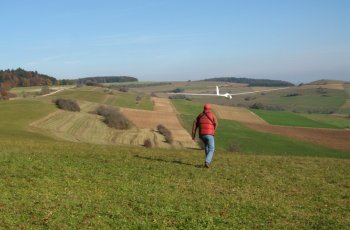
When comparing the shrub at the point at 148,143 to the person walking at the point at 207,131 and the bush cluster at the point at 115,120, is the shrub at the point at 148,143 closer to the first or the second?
the bush cluster at the point at 115,120

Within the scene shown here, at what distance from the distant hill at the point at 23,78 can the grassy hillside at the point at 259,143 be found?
91887 mm

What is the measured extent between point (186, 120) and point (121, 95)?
117 feet

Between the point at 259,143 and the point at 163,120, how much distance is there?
857 inches

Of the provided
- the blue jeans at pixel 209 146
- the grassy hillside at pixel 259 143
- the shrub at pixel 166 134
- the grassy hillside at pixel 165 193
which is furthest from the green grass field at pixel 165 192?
the shrub at pixel 166 134

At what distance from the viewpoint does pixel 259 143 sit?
6338 centimetres

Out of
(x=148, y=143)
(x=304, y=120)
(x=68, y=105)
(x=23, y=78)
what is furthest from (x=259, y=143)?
(x=23, y=78)

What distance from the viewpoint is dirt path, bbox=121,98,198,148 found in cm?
6222

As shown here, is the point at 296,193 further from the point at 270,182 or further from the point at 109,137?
the point at 109,137

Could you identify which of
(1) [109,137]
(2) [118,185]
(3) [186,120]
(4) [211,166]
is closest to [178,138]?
(1) [109,137]

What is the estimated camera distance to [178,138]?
62500 mm

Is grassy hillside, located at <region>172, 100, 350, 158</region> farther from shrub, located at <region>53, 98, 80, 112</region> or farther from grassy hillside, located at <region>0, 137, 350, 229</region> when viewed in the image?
grassy hillside, located at <region>0, 137, 350, 229</region>

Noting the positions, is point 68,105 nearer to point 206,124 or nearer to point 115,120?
point 115,120

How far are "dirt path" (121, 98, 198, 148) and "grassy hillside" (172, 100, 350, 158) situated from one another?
8.61ft

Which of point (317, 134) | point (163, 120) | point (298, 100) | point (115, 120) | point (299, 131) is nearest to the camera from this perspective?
point (115, 120)
